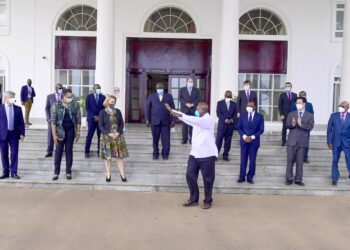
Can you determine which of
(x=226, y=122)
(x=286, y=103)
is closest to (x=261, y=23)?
(x=286, y=103)

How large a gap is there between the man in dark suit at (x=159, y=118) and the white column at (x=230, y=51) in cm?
309

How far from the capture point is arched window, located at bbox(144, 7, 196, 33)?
621 inches

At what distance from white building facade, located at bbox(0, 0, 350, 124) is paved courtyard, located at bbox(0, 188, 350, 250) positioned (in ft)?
27.3

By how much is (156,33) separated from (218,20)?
7.94 ft

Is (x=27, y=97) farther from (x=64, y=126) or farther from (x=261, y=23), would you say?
(x=261, y=23)

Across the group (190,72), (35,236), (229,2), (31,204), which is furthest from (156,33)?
(35,236)

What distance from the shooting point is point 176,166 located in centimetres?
930

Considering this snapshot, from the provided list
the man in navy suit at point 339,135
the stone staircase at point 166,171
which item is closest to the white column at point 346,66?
the stone staircase at point 166,171

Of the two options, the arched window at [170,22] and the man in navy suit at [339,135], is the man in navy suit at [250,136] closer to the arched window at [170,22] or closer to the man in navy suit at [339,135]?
the man in navy suit at [339,135]

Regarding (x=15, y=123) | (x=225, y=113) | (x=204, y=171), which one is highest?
(x=225, y=113)

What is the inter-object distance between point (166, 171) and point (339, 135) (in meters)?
3.77

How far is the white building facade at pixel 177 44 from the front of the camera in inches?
616

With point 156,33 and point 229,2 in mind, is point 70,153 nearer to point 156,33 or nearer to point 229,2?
point 229,2

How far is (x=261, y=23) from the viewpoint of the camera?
15.9 meters
